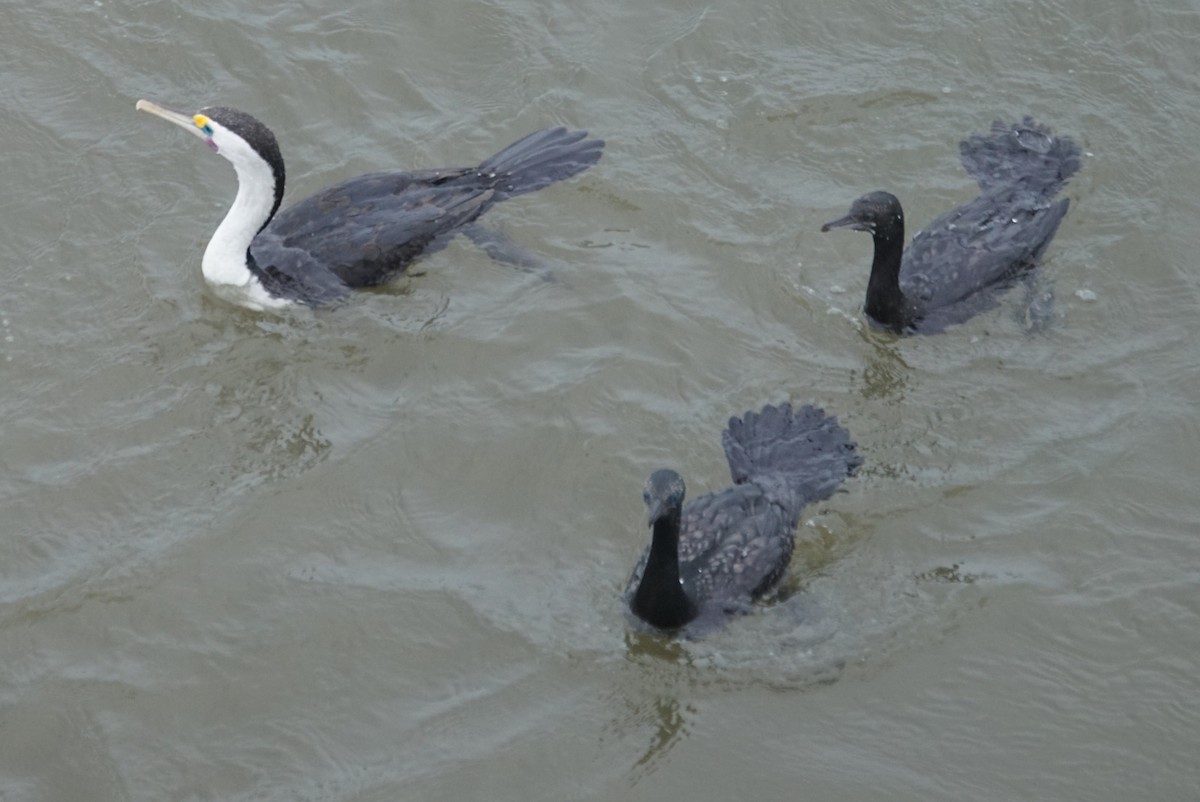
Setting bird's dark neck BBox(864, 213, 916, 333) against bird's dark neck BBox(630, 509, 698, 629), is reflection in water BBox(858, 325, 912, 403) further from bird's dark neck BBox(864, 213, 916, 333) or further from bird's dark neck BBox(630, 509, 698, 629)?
bird's dark neck BBox(630, 509, 698, 629)

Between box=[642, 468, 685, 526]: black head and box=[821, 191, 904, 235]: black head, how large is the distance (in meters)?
2.21

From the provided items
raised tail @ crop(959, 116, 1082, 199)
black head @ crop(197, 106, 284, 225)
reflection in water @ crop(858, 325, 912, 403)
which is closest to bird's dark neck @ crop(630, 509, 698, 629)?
reflection in water @ crop(858, 325, 912, 403)

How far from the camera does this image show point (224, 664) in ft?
20.5

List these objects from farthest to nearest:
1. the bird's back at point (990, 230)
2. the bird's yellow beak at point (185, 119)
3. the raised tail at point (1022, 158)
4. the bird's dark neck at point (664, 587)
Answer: the raised tail at point (1022, 158)
the bird's back at point (990, 230)
the bird's yellow beak at point (185, 119)
the bird's dark neck at point (664, 587)

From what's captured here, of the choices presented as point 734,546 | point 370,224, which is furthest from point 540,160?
point 734,546

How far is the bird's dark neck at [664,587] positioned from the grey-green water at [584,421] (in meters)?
0.16

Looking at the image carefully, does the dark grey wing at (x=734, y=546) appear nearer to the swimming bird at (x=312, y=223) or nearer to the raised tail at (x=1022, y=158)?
the swimming bird at (x=312, y=223)

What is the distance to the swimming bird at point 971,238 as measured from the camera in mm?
7859

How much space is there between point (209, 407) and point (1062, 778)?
4.36m

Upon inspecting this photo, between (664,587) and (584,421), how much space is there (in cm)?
143

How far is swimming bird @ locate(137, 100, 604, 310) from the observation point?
7793 mm

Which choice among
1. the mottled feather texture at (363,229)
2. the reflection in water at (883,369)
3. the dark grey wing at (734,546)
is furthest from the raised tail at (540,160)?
the dark grey wing at (734,546)

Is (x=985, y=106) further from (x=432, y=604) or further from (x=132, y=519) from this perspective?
(x=132, y=519)

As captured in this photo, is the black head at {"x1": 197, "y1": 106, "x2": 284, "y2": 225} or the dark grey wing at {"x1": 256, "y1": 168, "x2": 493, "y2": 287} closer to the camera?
the black head at {"x1": 197, "y1": 106, "x2": 284, "y2": 225}
